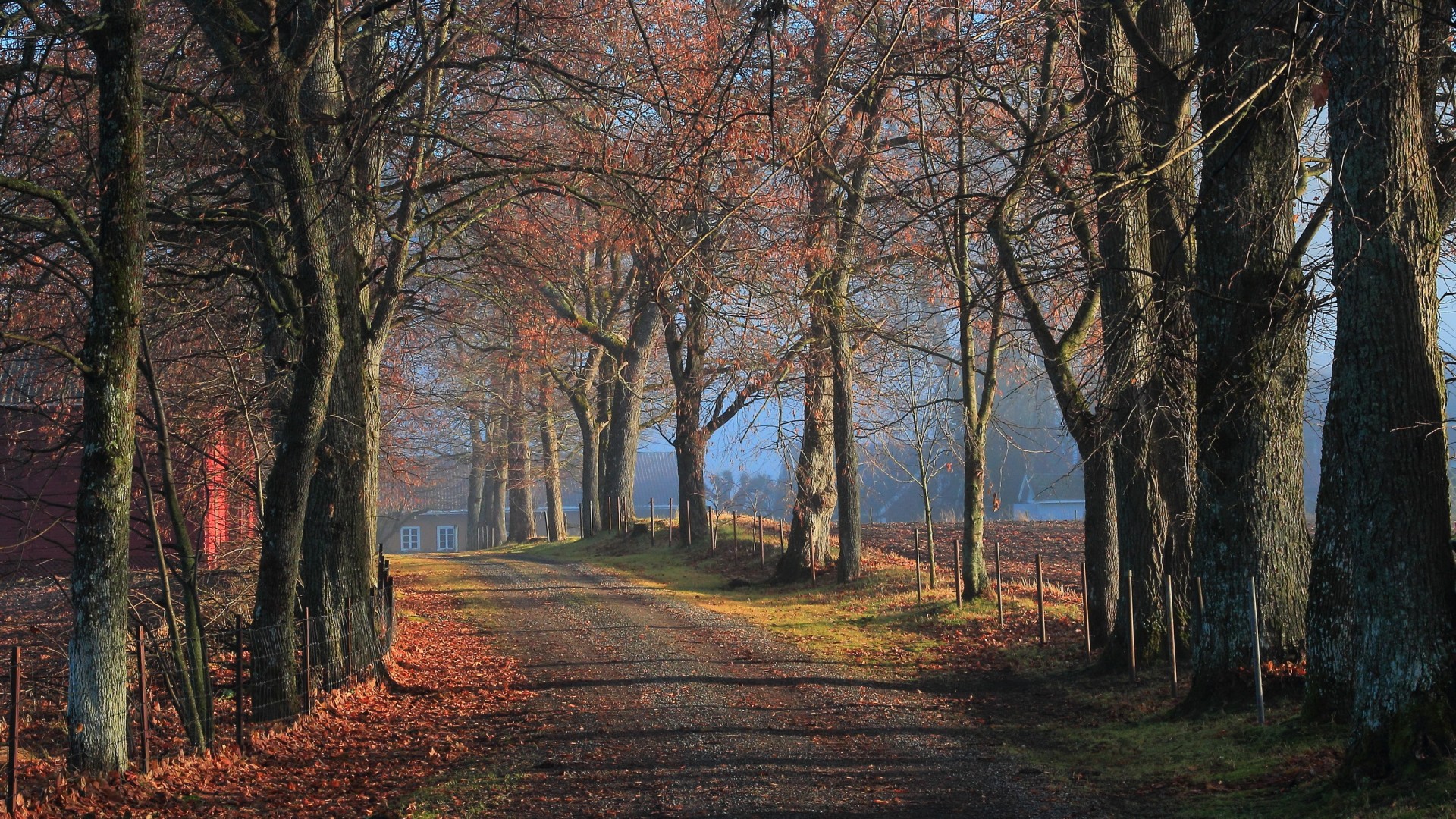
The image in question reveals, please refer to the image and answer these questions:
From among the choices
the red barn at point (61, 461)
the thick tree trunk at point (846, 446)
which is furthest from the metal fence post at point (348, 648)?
the thick tree trunk at point (846, 446)

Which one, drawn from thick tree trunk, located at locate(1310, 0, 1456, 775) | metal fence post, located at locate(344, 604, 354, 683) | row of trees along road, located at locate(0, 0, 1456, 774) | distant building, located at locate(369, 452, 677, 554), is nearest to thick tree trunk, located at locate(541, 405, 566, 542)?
distant building, located at locate(369, 452, 677, 554)

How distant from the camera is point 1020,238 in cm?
1357

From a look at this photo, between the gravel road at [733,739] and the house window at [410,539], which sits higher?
the gravel road at [733,739]

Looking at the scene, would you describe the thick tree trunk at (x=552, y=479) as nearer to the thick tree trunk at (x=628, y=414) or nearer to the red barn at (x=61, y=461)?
the thick tree trunk at (x=628, y=414)

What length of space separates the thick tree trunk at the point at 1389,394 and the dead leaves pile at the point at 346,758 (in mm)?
6505

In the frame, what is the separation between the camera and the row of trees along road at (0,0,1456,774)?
7.30 meters

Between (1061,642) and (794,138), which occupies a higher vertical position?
(794,138)

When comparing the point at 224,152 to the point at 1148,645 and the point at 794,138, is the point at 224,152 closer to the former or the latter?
the point at 794,138

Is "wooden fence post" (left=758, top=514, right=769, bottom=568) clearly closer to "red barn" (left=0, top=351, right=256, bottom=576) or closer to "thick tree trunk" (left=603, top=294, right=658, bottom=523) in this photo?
"thick tree trunk" (left=603, top=294, right=658, bottom=523)

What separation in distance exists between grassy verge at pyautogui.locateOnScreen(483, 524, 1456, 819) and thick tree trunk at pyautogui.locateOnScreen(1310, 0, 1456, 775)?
567mm

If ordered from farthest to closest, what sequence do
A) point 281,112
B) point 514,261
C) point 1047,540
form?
point 1047,540 → point 514,261 → point 281,112

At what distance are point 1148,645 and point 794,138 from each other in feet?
22.5

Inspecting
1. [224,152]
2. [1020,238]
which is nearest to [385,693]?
[224,152]

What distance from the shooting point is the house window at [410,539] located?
269 feet
